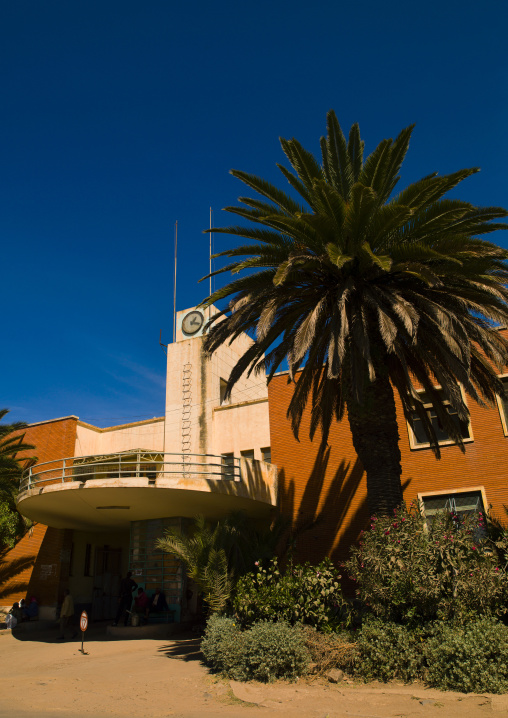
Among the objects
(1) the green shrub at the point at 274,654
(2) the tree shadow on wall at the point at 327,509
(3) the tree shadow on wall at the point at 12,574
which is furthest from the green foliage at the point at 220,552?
(3) the tree shadow on wall at the point at 12,574

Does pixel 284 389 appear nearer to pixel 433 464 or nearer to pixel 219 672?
pixel 433 464

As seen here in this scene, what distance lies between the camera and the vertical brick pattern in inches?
950

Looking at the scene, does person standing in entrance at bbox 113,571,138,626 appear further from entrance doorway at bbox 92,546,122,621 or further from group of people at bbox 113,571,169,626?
entrance doorway at bbox 92,546,122,621

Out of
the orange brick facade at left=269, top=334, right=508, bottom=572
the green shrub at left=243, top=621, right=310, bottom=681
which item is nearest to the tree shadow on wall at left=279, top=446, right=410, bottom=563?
the orange brick facade at left=269, top=334, right=508, bottom=572

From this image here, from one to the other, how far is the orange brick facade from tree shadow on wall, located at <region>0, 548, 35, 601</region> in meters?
12.5

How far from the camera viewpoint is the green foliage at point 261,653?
428 inches

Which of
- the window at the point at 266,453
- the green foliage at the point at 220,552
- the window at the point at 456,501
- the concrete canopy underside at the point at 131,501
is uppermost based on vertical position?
the window at the point at 266,453

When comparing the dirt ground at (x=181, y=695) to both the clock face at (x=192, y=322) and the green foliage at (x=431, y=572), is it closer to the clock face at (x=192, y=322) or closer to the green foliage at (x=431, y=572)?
the green foliage at (x=431, y=572)

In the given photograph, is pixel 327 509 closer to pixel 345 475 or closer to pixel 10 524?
pixel 345 475

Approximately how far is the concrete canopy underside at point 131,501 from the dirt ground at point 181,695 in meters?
4.70

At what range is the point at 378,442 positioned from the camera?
536 inches

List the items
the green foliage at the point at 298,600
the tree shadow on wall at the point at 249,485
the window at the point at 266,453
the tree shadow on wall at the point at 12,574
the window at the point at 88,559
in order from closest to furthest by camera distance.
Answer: the green foliage at the point at 298,600, the tree shadow on wall at the point at 249,485, the window at the point at 266,453, the tree shadow on wall at the point at 12,574, the window at the point at 88,559

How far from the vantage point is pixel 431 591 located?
10.3 m

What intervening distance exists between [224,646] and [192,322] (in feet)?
65.5
